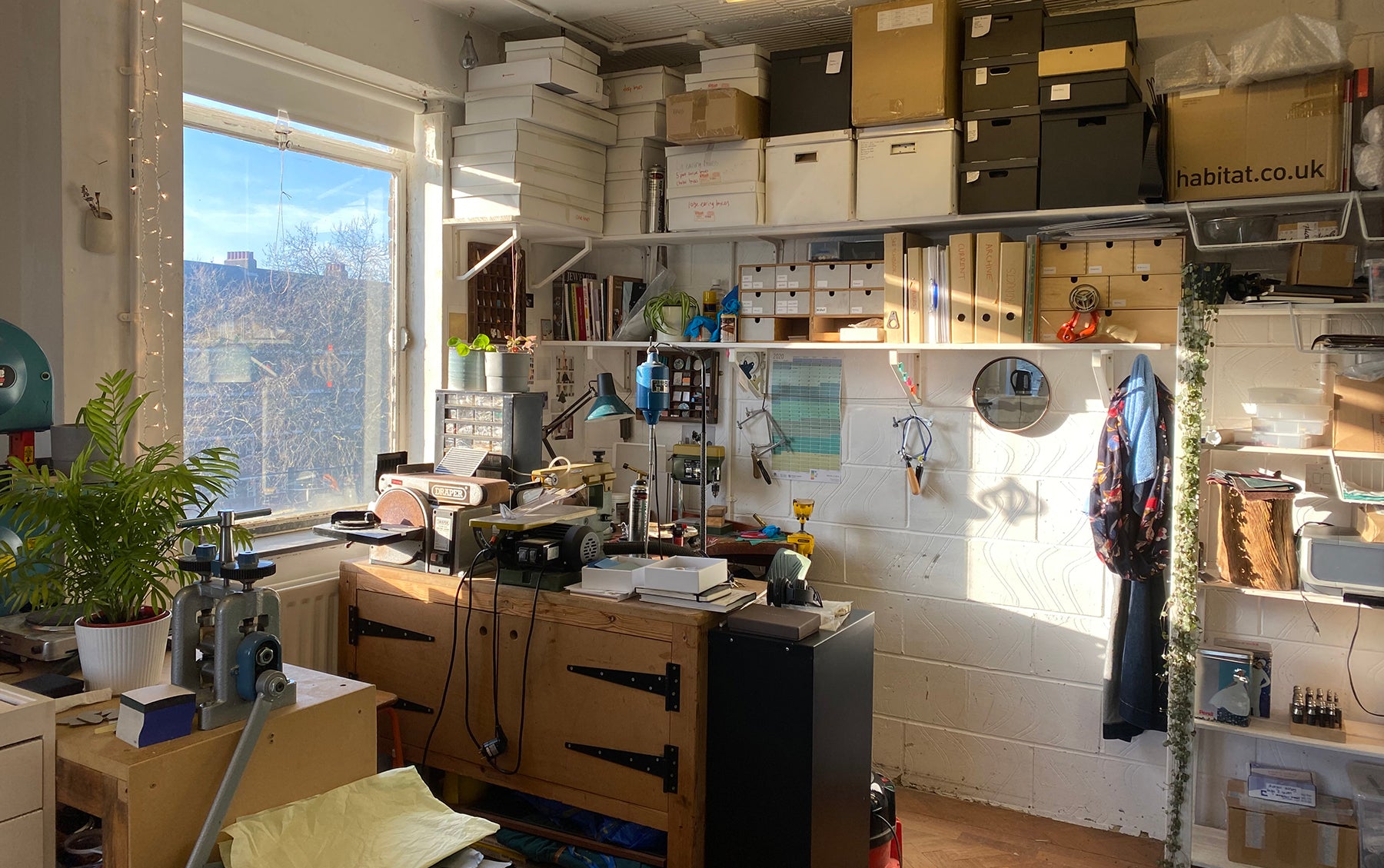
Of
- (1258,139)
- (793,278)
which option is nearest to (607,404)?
(793,278)

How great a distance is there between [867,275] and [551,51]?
1.49 metres

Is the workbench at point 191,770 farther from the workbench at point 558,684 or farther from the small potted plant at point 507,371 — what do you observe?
the small potted plant at point 507,371

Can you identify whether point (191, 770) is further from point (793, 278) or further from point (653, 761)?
point (793, 278)

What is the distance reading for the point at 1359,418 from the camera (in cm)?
313

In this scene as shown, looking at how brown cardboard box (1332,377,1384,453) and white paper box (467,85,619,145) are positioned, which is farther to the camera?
white paper box (467,85,619,145)

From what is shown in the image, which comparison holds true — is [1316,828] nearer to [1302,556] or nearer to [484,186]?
[1302,556]

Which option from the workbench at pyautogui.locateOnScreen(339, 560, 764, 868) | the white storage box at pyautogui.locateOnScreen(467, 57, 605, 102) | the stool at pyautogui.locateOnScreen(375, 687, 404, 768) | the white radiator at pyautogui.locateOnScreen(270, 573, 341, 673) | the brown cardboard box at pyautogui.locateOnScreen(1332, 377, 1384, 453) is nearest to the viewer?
the workbench at pyautogui.locateOnScreen(339, 560, 764, 868)

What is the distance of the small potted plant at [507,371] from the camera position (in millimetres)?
3725

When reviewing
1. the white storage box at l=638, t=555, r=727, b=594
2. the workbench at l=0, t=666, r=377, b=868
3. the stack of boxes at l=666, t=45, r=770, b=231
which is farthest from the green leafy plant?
the stack of boxes at l=666, t=45, r=770, b=231

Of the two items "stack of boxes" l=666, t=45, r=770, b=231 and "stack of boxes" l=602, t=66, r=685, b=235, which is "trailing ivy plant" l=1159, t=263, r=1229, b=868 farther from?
"stack of boxes" l=602, t=66, r=685, b=235

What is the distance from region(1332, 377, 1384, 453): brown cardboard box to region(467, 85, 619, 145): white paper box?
2898 millimetres

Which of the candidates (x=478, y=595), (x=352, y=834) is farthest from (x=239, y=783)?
(x=478, y=595)

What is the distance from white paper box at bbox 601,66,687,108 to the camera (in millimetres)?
4270

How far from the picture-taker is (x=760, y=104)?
4090 mm
